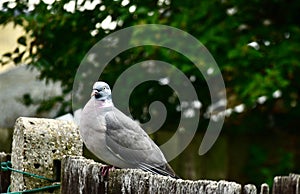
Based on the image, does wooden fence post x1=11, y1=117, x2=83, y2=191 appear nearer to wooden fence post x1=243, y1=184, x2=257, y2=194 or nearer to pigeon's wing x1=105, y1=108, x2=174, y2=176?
pigeon's wing x1=105, y1=108, x2=174, y2=176

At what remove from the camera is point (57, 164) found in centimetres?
237

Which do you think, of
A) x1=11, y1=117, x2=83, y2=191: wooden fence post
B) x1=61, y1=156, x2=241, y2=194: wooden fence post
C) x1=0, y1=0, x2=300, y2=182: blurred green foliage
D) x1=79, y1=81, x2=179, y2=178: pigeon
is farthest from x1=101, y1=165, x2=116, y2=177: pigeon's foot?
x1=0, y1=0, x2=300, y2=182: blurred green foliage

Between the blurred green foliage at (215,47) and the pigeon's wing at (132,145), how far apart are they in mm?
1855

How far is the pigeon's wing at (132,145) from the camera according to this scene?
91.1 inches

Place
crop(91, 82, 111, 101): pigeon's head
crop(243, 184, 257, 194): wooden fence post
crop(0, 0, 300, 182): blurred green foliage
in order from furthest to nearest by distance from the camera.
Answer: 1. crop(0, 0, 300, 182): blurred green foliage
2. crop(91, 82, 111, 101): pigeon's head
3. crop(243, 184, 257, 194): wooden fence post

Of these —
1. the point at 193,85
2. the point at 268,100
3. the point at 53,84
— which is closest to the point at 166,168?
the point at 53,84

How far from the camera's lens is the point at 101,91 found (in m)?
2.30

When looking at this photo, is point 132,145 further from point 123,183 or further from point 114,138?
point 123,183

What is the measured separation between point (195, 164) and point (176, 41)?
8.39 feet

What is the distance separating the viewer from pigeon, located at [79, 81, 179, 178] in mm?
2305

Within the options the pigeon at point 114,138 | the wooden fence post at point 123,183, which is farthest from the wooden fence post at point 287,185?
the wooden fence post at point 123,183

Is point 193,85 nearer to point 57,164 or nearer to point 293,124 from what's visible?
point 293,124

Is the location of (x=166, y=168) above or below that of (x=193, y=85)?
below

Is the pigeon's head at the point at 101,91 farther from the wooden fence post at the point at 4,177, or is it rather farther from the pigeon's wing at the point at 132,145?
the wooden fence post at the point at 4,177
